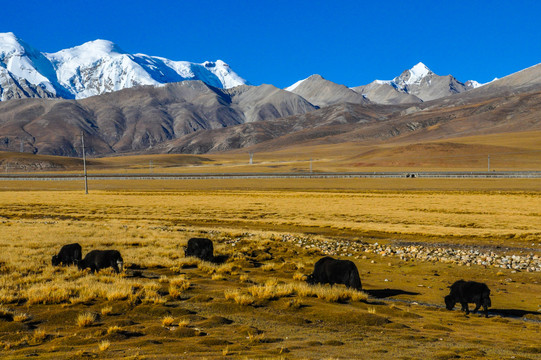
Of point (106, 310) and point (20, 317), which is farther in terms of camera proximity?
point (106, 310)

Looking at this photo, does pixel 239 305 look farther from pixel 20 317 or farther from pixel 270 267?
pixel 270 267

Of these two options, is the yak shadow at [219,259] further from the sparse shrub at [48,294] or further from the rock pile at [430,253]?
the sparse shrub at [48,294]

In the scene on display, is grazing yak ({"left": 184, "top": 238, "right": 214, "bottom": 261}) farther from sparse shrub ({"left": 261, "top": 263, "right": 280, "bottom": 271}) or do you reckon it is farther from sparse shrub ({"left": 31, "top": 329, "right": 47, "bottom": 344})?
sparse shrub ({"left": 31, "top": 329, "right": 47, "bottom": 344})

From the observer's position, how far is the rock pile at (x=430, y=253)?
22.7 meters

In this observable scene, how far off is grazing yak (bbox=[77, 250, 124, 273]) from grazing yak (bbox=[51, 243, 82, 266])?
2.68 ft

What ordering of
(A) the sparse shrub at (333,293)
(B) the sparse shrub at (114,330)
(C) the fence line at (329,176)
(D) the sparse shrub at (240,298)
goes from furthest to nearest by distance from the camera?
(C) the fence line at (329,176)
(A) the sparse shrub at (333,293)
(D) the sparse shrub at (240,298)
(B) the sparse shrub at (114,330)

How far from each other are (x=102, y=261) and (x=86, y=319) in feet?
22.0

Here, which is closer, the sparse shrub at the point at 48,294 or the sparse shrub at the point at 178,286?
the sparse shrub at the point at 48,294

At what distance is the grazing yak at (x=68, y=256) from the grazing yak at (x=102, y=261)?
0.82 m

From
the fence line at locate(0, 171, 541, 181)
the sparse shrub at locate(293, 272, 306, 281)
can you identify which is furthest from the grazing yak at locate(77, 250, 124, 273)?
the fence line at locate(0, 171, 541, 181)

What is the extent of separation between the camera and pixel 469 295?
14.2 meters

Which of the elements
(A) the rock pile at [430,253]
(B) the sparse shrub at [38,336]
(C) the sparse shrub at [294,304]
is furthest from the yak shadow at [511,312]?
(B) the sparse shrub at [38,336]

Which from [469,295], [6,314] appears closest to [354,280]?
[469,295]

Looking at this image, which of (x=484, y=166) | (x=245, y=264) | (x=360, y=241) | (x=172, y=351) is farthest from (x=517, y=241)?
(x=484, y=166)
